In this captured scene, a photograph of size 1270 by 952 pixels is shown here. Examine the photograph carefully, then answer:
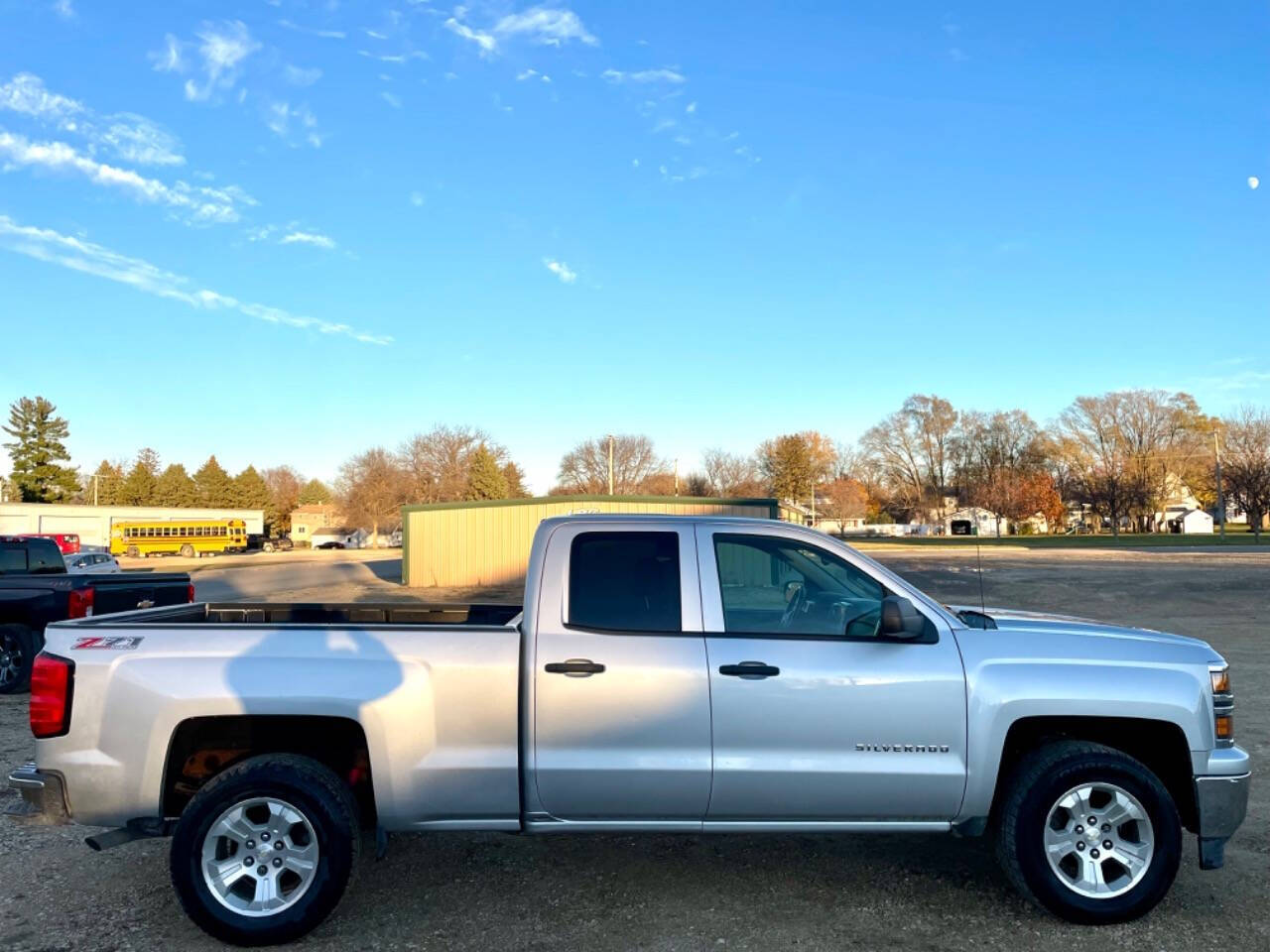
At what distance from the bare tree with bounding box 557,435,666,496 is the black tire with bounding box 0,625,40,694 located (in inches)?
2685

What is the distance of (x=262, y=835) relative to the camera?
404cm

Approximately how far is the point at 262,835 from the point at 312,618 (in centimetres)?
186

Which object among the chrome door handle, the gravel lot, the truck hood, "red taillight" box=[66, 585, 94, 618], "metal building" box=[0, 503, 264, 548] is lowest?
the gravel lot

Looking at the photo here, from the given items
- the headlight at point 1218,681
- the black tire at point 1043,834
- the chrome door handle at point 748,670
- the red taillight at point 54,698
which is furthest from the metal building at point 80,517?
the headlight at point 1218,681

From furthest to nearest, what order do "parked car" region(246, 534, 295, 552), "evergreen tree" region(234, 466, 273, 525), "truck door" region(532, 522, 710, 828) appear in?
1. "evergreen tree" region(234, 466, 273, 525)
2. "parked car" region(246, 534, 295, 552)
3. "truck door" region(532, 522, 710, 828)

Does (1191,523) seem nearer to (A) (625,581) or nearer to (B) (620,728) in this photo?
(A) (625,581)

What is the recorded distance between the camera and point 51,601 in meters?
9.80

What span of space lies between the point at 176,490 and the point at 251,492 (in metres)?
7.80

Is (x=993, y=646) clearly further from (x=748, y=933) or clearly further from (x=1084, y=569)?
(x=1084, y=569)

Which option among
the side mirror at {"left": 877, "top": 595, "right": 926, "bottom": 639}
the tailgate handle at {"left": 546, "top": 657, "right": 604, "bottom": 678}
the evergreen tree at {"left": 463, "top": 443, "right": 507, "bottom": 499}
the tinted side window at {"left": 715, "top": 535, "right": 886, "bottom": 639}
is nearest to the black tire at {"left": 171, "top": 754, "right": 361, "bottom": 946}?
the tailgate handle at {"left": 546, "top": 657, "right": 604, "bottom": 678}

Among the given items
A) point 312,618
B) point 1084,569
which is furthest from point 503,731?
point 1084,569

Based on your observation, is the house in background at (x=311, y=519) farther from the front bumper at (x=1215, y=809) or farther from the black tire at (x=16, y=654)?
the front bumper at (x=1215, y=809)

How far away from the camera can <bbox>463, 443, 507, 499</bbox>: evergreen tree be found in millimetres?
84250

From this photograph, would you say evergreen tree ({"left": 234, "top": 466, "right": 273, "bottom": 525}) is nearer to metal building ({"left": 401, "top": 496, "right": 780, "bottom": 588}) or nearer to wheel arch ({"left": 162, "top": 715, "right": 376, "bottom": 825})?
metal building ({"left": 401, "top": 496, "right": 780, "bottom": 588})
